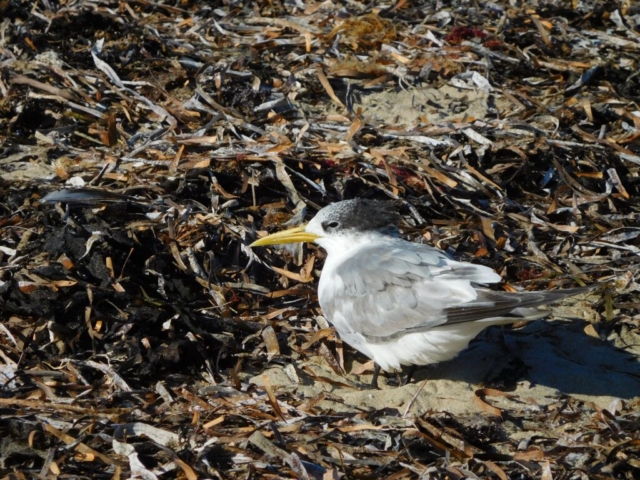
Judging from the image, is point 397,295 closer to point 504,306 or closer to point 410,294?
point 410,294

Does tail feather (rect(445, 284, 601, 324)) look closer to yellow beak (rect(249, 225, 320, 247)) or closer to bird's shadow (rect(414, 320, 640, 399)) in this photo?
bird's shadow (rect(414, 320, 640, 399))

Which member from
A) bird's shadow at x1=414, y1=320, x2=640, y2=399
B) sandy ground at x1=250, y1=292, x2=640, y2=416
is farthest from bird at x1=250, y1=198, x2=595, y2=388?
bird's shadow at x1=414, y1=320, x2=640, y2=399

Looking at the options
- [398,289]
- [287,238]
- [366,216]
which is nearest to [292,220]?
[287,238]

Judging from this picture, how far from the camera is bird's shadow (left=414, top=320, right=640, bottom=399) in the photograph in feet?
14.3

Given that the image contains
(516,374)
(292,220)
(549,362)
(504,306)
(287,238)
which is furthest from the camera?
(292,220)

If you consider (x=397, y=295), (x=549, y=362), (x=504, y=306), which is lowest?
(x=549, y=362)

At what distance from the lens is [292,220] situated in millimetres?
Result: 5066

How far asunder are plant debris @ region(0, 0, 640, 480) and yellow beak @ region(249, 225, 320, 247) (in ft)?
0.66

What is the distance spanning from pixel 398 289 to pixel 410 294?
0.24 feet

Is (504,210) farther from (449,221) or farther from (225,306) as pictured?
(225,306)

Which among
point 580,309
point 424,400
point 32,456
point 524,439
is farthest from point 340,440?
point 580,309

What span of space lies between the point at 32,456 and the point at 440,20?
4336 mm

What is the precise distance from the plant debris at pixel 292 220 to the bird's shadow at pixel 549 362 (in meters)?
0.01

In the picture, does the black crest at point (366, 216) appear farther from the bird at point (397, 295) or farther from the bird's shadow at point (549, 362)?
the bird's shadow at point (549, 362)
